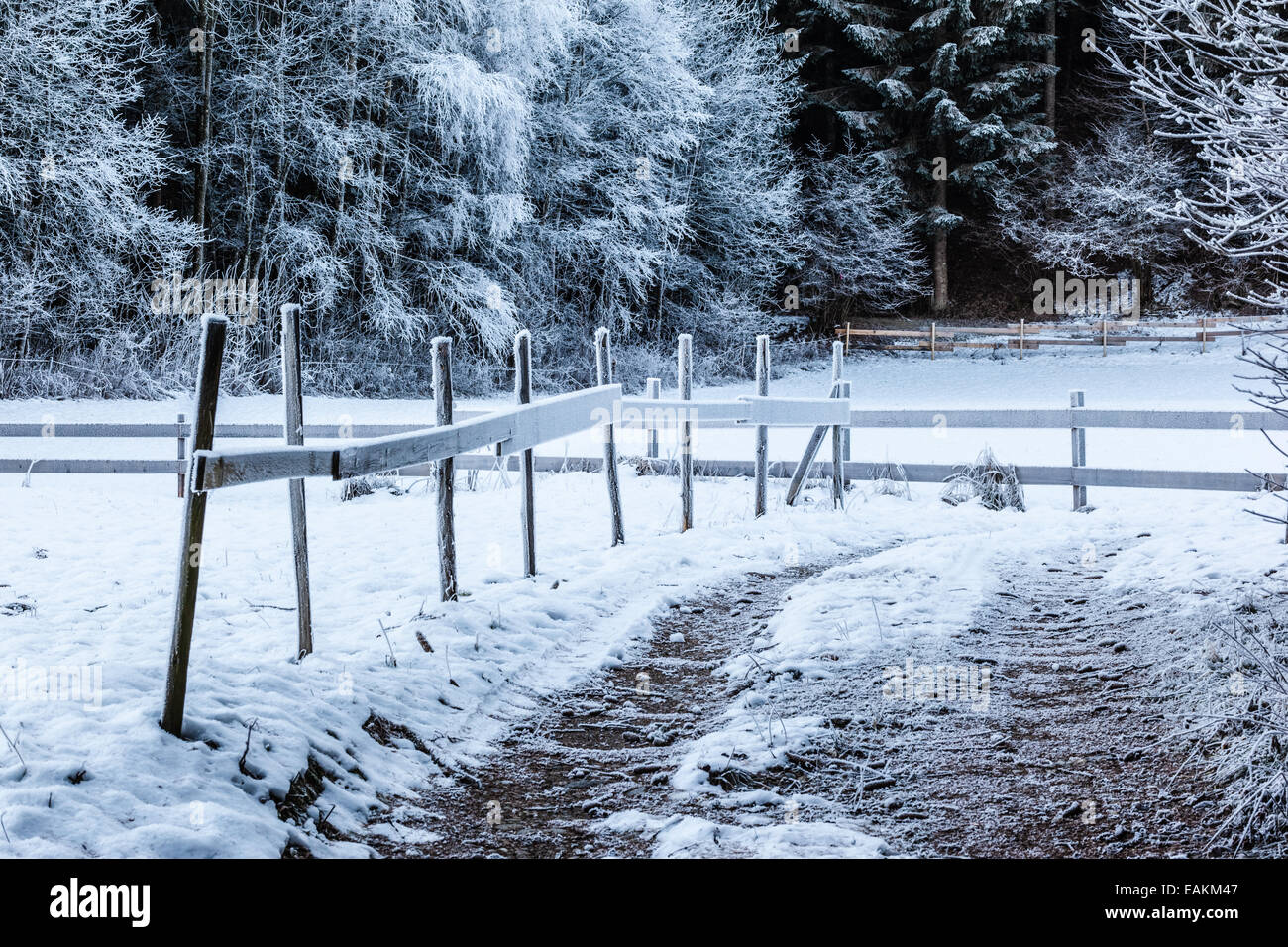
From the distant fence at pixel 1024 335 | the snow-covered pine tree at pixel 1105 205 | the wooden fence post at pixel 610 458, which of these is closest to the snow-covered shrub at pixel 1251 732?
the wooden fence post at pixel 610 458

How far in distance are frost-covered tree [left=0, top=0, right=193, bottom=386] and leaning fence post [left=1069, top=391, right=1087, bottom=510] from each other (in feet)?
58.0

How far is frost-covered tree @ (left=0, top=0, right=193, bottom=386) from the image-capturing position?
1911 centimetres

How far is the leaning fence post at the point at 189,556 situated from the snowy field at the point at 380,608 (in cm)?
12

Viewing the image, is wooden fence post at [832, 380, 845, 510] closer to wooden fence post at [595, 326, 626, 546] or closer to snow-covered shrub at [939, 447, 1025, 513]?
snow-covered shrub at [939, 447, 1025, 513]

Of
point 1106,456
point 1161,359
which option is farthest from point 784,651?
point 1161,359

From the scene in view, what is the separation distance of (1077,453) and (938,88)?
2897 centimetres

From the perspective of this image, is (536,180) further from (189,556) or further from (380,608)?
(189,556)

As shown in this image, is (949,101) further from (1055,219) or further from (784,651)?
(784,651)

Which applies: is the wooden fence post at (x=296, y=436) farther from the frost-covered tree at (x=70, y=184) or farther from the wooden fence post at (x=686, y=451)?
the frost-covered tree at (x=70, y=184)

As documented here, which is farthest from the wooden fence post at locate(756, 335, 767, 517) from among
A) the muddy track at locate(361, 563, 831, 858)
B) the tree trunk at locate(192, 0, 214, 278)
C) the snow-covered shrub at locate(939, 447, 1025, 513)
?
the tree trunk at locate(192, 0, 214, 278)

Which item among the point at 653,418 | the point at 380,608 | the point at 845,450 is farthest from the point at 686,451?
the point at 845,450

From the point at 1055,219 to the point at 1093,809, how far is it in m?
36.6

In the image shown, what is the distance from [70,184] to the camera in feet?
64.8
